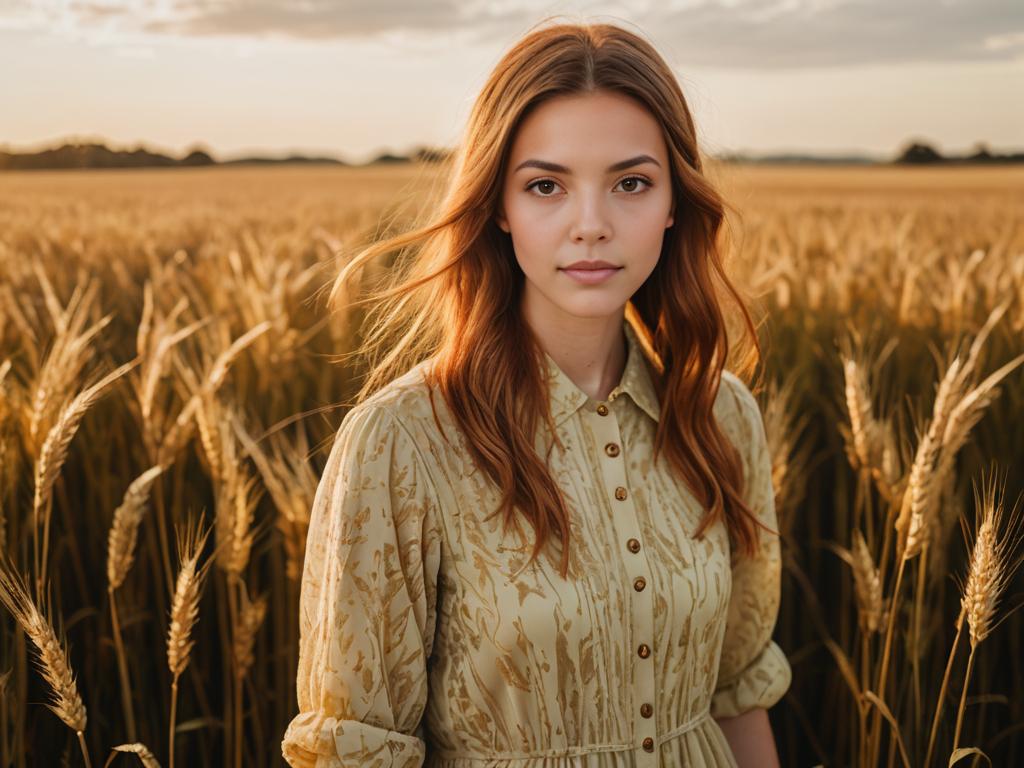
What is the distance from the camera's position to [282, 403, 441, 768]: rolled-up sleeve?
1.21 m

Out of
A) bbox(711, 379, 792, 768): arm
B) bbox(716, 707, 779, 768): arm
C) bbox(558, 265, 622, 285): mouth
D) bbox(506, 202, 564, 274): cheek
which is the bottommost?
bbox(716, 707, 779, 768): arm

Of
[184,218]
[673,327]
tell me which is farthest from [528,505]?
[184,218]

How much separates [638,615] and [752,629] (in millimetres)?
349

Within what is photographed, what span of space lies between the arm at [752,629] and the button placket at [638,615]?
0.28 m

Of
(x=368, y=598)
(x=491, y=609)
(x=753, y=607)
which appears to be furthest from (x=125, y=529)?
(x=753, y=607)

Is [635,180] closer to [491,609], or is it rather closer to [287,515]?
[491,609]

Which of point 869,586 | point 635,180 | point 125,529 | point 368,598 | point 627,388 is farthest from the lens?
point 869,586

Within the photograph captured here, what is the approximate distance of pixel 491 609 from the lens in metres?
1.26

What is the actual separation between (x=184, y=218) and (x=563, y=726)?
Result: 21.7 ft

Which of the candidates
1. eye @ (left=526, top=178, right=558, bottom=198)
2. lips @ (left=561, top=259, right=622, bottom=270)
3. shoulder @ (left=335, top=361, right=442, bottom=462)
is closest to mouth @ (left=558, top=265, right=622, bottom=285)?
lips @ (left=561, top=259, right=622, bottom=270)

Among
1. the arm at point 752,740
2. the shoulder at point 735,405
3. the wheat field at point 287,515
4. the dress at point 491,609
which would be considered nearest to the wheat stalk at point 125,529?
the wheat field at point 287,515

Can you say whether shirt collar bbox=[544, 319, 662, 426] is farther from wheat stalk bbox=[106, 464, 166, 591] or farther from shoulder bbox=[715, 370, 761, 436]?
wheat stalk bbox=[106, 464, 166, 591]

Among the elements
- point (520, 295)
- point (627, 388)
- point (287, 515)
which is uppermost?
point (520, 295)

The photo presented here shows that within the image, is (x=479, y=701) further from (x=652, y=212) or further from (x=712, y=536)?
(x=652, y=212)
